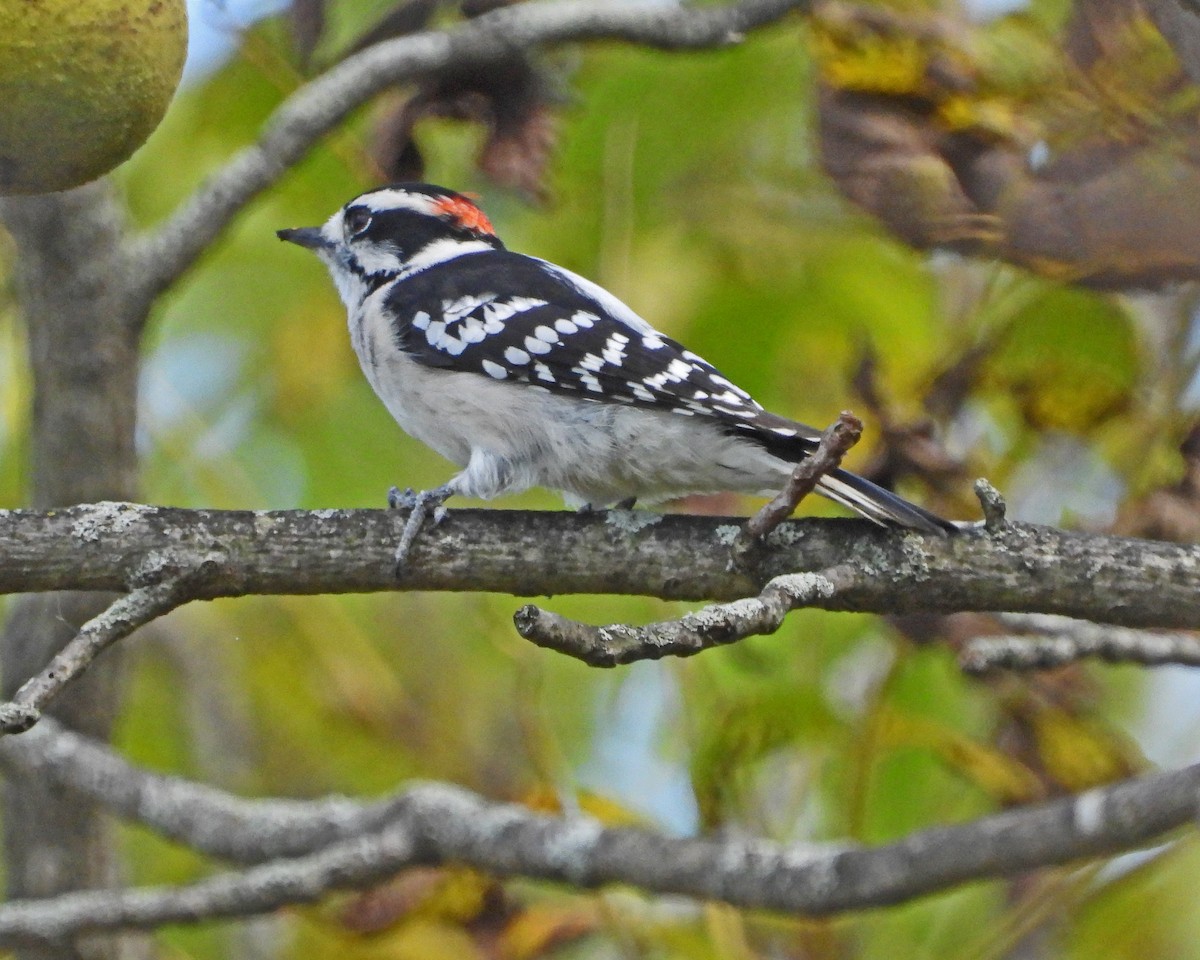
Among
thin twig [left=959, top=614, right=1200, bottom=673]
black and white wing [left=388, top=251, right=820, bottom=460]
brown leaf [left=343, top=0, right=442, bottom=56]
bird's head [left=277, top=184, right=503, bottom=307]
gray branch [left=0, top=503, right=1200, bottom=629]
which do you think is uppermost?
brown leaf [left=343, top=0, right=442, bottom=56]

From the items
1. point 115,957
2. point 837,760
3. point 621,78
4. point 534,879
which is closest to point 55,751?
point 115,957

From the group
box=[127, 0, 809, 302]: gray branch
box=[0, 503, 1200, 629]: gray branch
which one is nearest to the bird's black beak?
box=[127, 0, 809, 302]: gray branch

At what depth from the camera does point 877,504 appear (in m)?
2.80

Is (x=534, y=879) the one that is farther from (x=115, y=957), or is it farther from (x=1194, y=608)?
(x=1194, y=608)

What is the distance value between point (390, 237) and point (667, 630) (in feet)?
8.49

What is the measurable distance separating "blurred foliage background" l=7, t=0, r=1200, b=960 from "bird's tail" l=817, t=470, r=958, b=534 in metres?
0.35

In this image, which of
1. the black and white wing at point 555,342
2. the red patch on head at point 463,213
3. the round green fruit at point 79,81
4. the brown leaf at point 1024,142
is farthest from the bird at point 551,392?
the round green fruit at point 79,81

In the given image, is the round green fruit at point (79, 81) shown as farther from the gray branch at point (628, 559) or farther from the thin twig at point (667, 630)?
the thin twig at point (667, 630)

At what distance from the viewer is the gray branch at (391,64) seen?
10.8ft

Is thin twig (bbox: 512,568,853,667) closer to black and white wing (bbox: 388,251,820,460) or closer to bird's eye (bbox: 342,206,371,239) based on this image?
black and white wing (bbox: 388,251,820,460)

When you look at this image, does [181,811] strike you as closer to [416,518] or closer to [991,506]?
[416,518]

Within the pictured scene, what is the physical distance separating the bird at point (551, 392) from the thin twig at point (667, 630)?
31.1 inches

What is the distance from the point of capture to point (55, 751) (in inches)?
150

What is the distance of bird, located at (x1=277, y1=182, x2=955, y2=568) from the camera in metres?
3.39
